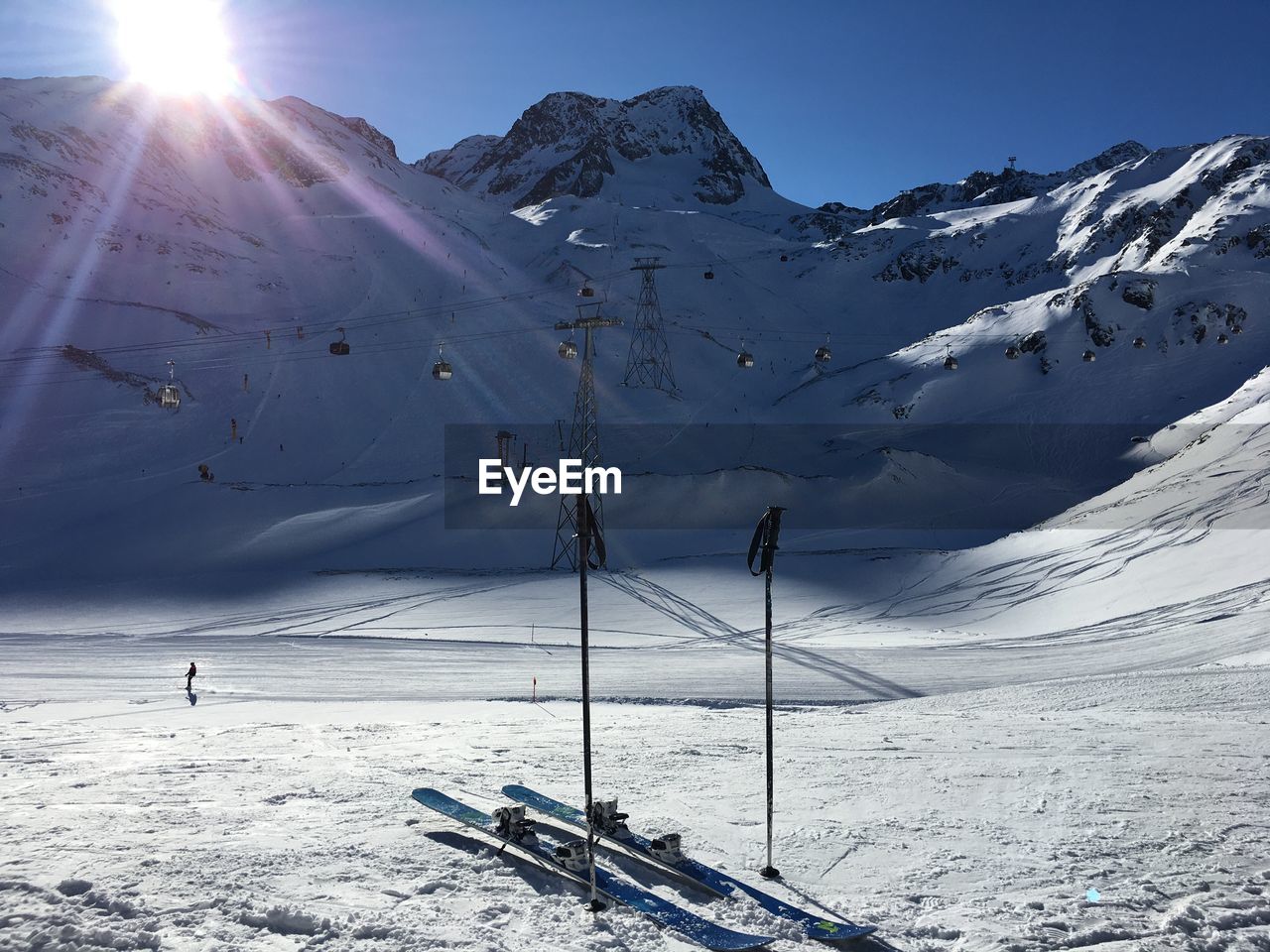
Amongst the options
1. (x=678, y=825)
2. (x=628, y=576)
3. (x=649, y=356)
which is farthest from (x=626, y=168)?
(x=678, y=825)

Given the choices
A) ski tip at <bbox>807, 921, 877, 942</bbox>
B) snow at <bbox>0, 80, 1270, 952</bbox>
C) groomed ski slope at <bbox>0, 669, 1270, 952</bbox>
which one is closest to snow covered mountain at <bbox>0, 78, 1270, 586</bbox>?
snow at <bbox>0, 80, 1270, 952</bbox>

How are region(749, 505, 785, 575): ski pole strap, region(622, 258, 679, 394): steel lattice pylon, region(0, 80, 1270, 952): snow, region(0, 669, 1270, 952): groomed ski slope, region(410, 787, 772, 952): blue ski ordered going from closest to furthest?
1. region(410, 787, 772, 952): blue ski
2. region(0, 669, 1270, 952): groomed ski slope
3. region(749, 505, 785, 575): ski pole strap
4. region(0, 80, 1270, 952): snow
5. region(622, 258, 679, 394): steel lattice pylon

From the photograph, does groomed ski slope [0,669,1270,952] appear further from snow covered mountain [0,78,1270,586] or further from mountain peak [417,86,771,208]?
mountain peak [417,86,771,208]

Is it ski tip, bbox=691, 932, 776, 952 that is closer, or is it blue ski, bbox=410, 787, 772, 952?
ski tip, bbox=691, 932, 776, 952

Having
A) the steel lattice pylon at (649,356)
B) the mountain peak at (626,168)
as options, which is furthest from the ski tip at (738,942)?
the mountain peak at (626,168)

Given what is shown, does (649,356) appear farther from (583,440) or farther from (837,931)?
(837,931)

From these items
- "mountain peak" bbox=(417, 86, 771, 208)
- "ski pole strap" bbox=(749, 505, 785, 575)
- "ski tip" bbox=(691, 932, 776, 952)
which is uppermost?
"mountain peak" bbox=(417, 86, 771, 208)

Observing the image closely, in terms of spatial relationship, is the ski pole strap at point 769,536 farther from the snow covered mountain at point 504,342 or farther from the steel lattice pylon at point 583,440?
the snow covered mountain at point 504,342

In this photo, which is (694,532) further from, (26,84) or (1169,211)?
(26,84)
